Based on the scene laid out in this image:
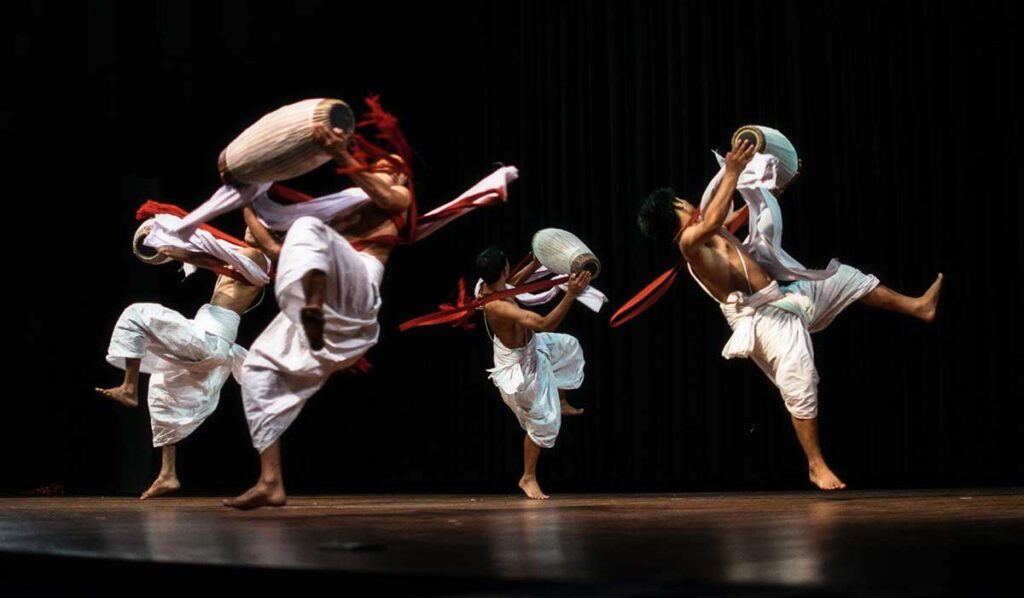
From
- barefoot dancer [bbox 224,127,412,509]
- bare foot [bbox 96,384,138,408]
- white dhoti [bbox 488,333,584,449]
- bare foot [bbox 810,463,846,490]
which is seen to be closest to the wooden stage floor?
barefoot dancer [bbox 224,127,412,509]

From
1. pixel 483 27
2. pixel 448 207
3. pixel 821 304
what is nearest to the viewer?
pixel 448 207

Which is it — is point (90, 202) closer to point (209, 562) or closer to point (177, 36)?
point (177, 36)

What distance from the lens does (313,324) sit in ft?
11.8

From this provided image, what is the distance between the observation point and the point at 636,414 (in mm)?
6895

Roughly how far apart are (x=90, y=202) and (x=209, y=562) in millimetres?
5552

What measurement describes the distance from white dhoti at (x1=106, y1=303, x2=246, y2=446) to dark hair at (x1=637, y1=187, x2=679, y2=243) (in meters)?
1.95

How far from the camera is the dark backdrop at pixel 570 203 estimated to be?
638 cm

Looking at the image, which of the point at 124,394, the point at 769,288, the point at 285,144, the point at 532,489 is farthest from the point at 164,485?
the point at 769,288

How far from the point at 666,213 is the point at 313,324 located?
1.99 metres

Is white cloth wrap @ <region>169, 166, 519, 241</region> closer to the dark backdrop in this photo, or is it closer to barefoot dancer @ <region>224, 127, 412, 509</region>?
barefoot dancer @ <region>224, 127, 412, 509</region>

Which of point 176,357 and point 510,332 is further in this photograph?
point 510,332

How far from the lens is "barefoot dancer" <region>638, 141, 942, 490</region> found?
16.1ft

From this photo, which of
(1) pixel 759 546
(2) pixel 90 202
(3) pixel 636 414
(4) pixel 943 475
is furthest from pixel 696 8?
(1) pixel 759 546

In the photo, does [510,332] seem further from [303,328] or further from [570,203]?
[303,328]
